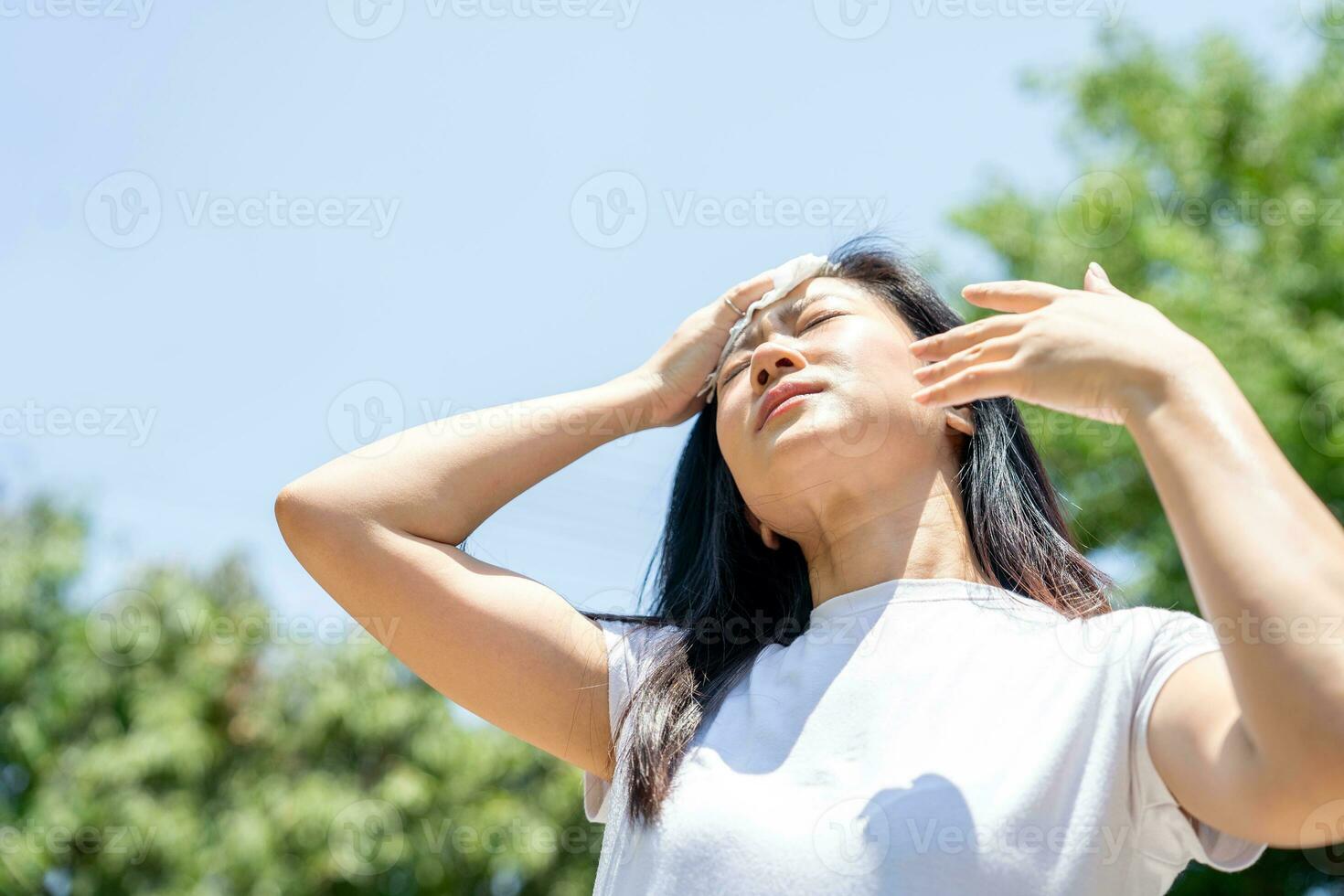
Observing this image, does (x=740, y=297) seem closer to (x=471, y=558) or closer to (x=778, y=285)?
(x=778, y=285)

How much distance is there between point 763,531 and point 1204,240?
22.2 ft

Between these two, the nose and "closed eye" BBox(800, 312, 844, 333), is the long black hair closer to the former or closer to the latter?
"closed eye" BBox(800, 312, 844, 333)

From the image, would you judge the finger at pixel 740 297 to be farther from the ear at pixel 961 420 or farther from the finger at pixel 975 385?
the finger at pixel 975 385

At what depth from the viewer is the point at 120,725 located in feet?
38.2

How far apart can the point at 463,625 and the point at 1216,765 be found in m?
1.22

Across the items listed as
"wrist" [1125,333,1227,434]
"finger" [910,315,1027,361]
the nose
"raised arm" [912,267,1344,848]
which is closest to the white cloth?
the nose

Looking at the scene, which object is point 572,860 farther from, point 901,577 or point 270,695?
point 901,577

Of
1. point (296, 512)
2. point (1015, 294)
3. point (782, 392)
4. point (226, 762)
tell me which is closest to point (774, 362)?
point (782, 392)

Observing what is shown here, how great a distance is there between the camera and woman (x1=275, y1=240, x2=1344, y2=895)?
141 cm

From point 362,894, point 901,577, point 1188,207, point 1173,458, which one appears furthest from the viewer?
point 362,894

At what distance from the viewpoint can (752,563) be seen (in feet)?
8.14

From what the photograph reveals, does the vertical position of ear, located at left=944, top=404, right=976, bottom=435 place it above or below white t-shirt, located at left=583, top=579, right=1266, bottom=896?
above

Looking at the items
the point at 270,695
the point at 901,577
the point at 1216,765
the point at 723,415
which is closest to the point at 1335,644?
the point at 1216,765

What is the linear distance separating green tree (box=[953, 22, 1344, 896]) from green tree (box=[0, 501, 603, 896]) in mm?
5894
